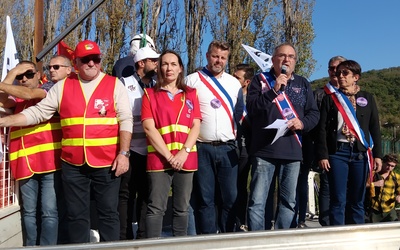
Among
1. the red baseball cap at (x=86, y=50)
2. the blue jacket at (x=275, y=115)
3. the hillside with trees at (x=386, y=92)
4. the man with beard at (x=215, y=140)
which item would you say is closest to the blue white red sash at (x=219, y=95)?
the man with beard at (x=215, y=140)

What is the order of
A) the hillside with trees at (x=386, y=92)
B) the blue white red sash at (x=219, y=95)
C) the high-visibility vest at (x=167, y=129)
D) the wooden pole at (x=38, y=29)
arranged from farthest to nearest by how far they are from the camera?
the hillside with trees at (x=386, y=92) → the wooden pole at (x=38, y=29) → the blue white red sash at (x=219, y=95) → the high-visibility vest at (x=167, y=129)

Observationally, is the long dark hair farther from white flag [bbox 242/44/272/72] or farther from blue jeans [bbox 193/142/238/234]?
white flag [bbox 242/44/272/72]

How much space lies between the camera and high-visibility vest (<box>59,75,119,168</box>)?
11.4ft

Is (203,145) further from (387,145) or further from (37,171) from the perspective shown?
(387,145)

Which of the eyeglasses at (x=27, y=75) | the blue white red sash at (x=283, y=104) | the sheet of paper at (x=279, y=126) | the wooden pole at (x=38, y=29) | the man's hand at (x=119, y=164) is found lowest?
the man's hand at (x=119, y=164)

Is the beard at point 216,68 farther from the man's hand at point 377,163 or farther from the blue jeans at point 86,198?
the man's hand at point 377,163

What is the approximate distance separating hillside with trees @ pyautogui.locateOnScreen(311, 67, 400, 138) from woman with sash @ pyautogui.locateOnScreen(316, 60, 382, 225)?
73.0 ft

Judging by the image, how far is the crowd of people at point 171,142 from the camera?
356 centimetres

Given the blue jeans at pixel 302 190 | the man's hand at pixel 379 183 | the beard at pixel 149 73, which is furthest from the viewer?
the man's hand at pixel 379 183

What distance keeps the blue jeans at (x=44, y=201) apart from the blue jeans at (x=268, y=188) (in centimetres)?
164

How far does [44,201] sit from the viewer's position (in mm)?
3689

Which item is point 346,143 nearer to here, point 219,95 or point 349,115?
point 349,115

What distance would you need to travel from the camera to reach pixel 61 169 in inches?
144

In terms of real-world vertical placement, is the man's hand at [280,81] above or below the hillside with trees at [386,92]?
below
